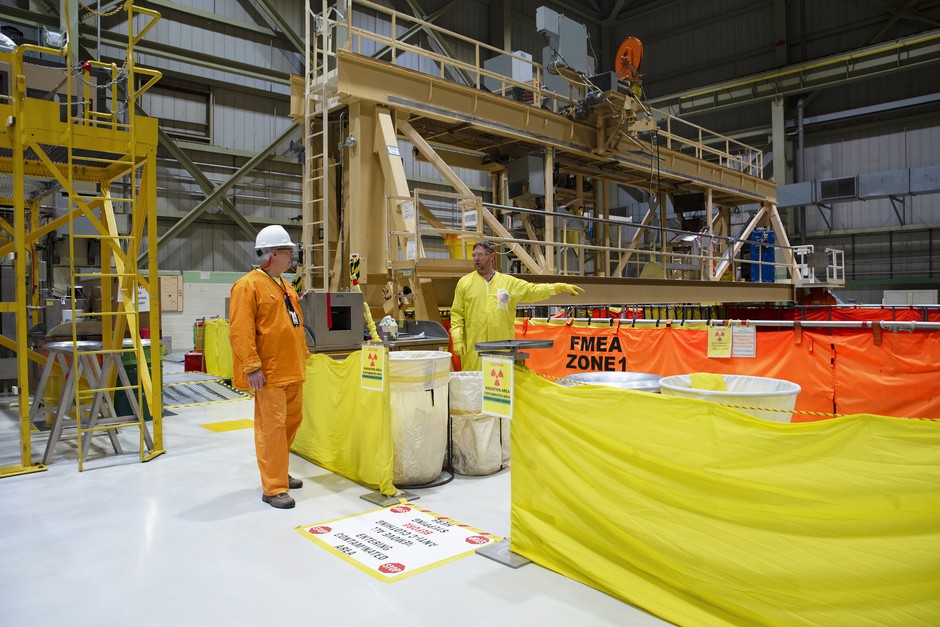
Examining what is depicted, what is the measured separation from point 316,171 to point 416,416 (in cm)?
715

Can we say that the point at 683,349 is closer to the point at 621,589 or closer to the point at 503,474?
the point at 503,474

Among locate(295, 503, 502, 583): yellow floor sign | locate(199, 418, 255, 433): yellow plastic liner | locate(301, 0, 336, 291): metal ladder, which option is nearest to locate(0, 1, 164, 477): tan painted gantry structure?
locate(199, 418, 255, 433): yellow plastic liner

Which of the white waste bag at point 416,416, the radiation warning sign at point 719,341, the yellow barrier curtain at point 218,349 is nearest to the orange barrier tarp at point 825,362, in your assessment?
the radiation warning sign at point 719,341

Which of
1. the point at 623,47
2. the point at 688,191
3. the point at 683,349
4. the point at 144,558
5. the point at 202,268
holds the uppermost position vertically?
the point at 623,47

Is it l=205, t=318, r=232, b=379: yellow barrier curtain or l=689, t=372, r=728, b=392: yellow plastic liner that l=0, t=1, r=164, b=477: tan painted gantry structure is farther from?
l=689, t=372, r=728, b=392: yellow plastic liner

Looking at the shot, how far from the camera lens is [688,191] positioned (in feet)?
59.3

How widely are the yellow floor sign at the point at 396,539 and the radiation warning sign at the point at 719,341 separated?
444 cm

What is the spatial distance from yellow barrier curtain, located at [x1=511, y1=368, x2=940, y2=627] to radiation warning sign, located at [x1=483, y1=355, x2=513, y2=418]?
4.7 inches

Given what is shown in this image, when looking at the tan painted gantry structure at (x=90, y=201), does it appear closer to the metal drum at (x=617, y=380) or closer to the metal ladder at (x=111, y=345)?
the metal ladder at (x=111, y=345)

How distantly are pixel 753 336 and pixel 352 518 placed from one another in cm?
522

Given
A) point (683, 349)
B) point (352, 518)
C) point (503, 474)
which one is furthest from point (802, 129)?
point (352, 518)

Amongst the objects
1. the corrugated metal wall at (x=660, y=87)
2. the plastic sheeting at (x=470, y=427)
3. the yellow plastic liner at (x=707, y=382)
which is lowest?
the plastic sheeting at (x=470, y=427)

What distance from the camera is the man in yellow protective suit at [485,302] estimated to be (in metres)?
→ 5.72

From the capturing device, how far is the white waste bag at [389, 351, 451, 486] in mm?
5020
